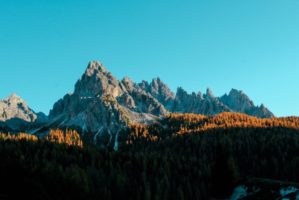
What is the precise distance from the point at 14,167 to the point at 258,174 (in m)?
189

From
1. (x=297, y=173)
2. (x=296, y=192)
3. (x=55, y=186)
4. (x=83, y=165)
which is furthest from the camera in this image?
(x=83, y=165)

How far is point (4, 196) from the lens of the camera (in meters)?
22.0

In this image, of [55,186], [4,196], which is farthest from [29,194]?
[55,186]

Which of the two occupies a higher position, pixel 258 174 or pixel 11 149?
pixel 11 149

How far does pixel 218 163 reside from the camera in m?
101

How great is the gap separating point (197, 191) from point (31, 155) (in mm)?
102442

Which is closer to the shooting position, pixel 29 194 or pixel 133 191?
pixel 29 194

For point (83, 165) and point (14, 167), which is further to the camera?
point (83, 165)

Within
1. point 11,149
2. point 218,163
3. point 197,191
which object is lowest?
point 197,191

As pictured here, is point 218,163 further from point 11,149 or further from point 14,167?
point 11,149

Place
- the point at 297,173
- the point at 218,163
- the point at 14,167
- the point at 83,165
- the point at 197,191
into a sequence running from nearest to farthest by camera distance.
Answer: the point at 14,167 → the point at 218,163 → the point at 197,191 → the point at 297,173 → the point at 83,165

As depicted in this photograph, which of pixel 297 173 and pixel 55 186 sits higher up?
pixel 55 186

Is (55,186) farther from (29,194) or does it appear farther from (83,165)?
(83,165)

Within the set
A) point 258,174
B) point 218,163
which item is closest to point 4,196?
point 218,163
